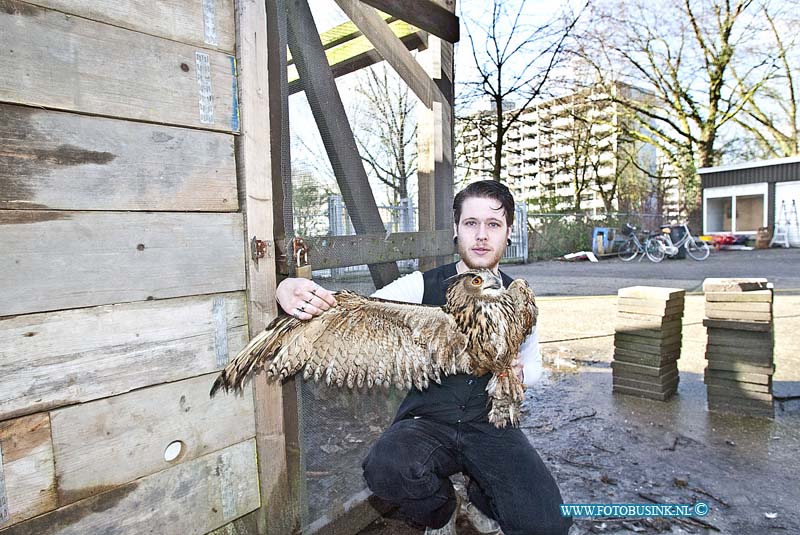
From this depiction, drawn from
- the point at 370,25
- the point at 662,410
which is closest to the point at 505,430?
the point at 370,25

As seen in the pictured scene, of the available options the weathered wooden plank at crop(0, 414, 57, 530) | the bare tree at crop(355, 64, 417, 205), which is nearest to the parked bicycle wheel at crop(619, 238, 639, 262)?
the bare tree at crop(355, 64, 417, 205)

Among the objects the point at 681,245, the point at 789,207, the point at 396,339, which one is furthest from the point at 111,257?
the point at 789,207

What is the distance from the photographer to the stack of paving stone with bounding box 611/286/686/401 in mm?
4020

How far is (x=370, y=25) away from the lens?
2.44 metres

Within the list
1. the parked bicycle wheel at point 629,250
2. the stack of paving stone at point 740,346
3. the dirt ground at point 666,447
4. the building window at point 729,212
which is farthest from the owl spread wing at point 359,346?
the building window at point 729,212

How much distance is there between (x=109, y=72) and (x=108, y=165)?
0.29 m

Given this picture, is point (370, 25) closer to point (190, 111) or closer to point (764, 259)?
point (190, 111)

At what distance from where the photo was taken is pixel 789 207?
786 inches

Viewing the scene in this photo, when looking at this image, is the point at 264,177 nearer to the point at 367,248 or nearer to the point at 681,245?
the point at 367,248

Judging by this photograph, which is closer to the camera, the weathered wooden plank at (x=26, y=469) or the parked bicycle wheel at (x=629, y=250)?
the weathered wooden plank at (x=26, y=469)

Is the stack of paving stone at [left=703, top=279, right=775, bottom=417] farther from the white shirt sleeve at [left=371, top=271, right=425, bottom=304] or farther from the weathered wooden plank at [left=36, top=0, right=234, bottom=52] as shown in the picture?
the weathered wooden plank at [left=36, top=0, right=234, bottom=52]

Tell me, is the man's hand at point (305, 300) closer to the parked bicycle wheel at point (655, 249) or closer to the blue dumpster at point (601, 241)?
the parked bicycle wheel at point (655, 249)

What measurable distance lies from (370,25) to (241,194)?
117cm

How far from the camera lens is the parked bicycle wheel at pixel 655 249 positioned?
53.4 feet
